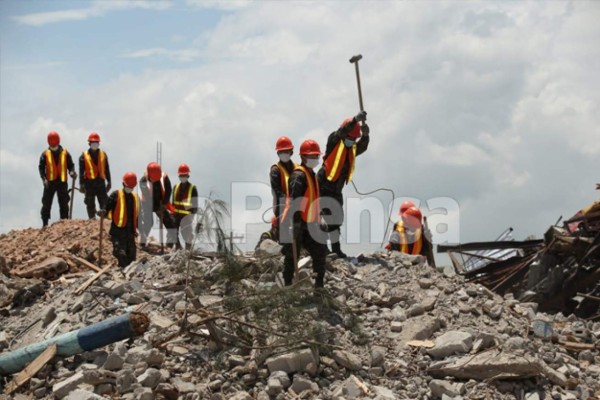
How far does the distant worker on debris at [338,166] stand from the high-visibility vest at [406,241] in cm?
188

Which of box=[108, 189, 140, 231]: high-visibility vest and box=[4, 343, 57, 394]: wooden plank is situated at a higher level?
box=[108, 189, 140, 231]: high-visibility vest

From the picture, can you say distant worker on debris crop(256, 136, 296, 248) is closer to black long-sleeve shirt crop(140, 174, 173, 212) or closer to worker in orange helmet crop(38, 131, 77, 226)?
black long-sleeve shirt crop(140, 174, 173, 212)

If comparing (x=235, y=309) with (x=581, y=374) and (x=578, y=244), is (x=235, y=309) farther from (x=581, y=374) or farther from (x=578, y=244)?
(x=578, y=244)

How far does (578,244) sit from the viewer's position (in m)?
16.2

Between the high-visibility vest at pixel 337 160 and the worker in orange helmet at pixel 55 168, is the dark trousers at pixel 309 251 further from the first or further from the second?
the worker in orange helmet at pixel 55 168

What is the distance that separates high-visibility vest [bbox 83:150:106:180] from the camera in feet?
62.1

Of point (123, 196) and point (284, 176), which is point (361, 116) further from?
point (123, 196)

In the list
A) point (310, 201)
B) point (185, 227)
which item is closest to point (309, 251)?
point (310, 201)

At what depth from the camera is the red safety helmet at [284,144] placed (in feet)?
43.8

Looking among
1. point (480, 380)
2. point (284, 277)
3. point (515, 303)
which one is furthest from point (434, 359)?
point (515, 303)

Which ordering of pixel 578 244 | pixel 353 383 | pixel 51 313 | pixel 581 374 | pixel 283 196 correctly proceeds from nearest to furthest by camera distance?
pixel 353 383 → pixel 581 374 → pixel 51 313 → pixel 283 196 → pixel 578 244

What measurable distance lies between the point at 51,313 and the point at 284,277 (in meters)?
3.17

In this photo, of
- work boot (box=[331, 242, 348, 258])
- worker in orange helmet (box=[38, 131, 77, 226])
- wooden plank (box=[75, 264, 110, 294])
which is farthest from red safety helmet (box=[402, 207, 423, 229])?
worker in orange helmet (box=[38, 131, 77, 226])

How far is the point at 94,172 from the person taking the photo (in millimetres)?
19016
